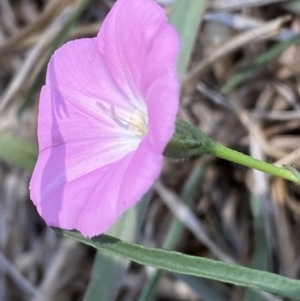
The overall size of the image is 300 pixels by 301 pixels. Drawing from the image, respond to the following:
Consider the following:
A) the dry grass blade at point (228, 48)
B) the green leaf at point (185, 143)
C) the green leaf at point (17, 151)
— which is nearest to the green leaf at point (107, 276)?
the green leaf at point (17, 151)

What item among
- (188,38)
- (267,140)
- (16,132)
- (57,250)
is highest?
(188,38)

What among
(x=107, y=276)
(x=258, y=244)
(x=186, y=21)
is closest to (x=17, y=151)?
(x=107, y=276)

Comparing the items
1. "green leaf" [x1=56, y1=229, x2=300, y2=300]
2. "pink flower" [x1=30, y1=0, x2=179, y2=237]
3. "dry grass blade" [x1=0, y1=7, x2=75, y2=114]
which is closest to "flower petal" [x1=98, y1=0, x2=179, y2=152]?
"pink flower" [x1=30, y1=0, x2=179, y2=237]

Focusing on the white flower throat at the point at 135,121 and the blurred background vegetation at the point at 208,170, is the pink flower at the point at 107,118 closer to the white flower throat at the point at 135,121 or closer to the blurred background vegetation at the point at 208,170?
the white flower throat at the point at 135,121

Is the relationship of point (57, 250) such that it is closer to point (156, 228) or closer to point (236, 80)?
point (156, 228)

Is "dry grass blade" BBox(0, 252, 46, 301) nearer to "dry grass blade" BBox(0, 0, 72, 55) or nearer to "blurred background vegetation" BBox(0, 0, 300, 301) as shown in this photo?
"blurred background vegetation" BBox(0, 0, 300, 301)

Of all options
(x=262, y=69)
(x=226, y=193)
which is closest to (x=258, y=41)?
(x=262, y=69)
